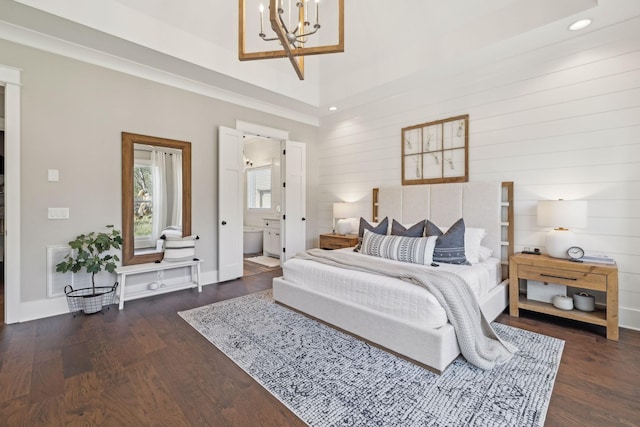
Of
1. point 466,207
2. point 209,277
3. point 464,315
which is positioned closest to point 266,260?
point 209,277

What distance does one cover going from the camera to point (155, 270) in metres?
3.69

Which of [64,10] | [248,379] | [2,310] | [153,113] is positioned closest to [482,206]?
[248,379]

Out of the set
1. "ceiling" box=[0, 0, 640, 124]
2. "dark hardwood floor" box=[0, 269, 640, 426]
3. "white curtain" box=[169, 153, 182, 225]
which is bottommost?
"dark hardwood floor" box=[0, 269, 640, 426]

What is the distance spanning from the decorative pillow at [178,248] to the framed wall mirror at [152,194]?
109 millimetres

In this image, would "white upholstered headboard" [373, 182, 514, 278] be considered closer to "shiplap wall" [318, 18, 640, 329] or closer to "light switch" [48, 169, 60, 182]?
"shiplap wall" [318, 18, 640, 329]

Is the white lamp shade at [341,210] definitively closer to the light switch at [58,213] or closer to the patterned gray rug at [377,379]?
the patterned gray rug at [377,379]

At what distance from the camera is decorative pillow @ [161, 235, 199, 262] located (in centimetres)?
378

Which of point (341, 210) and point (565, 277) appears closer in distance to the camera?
point (565, 277)

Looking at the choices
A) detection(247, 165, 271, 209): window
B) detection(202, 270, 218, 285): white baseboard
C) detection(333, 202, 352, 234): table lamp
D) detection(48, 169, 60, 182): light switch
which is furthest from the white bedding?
detection(247, 165, 271, 209): window

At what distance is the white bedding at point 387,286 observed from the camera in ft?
6.79

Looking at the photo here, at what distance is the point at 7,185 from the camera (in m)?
2.79

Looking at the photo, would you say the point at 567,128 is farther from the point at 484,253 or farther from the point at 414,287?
the point at 414,287

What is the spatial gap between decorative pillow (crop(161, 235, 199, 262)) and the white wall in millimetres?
613

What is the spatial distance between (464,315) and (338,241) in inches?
112
